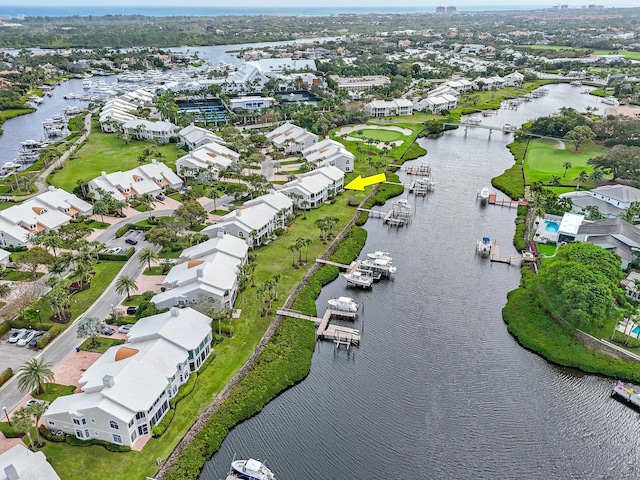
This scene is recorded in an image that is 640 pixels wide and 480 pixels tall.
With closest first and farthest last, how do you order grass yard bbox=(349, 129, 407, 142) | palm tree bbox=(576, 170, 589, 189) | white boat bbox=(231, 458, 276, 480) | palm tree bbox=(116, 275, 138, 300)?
1. white boat bbox=(231, 458, 276, 480)
2. palm tree bbox=(116, 275, 138, 300)
3. palm tree bbox=(576, 170, 589, 189)
4. grass yard bbox=(349, 129, 407, 142)

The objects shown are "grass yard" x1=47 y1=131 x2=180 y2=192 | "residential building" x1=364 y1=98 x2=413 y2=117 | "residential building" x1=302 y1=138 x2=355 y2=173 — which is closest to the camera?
"grass yard" x1=47 y1=131 x2=180 y2=192

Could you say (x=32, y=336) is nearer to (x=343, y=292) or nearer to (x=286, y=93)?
(x=343, y=292)

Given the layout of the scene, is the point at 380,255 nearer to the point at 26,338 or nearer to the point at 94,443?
the point at 94,443

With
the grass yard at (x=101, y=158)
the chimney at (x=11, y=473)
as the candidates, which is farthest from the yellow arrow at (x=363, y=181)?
the chimney at (x=11, y=473)

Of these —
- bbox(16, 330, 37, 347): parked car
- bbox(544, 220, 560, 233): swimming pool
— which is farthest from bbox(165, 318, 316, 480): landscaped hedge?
bbox(544, 220, 560, 233): swimming pool

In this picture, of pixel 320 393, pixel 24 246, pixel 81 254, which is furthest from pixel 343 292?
pixel 24 246

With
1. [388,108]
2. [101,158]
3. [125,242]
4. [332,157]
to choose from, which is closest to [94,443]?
[125,242]

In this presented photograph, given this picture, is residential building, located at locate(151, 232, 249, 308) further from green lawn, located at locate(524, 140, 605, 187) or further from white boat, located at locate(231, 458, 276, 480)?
green lawn, located at locate(524, 140, 605, 187)

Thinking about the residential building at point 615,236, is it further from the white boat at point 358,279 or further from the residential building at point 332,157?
the residential building at point 332,157

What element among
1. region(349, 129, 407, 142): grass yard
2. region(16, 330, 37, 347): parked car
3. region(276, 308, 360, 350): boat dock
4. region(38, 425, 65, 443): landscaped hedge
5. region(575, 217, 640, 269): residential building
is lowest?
region(276, 308, 360, 350): boat dock
